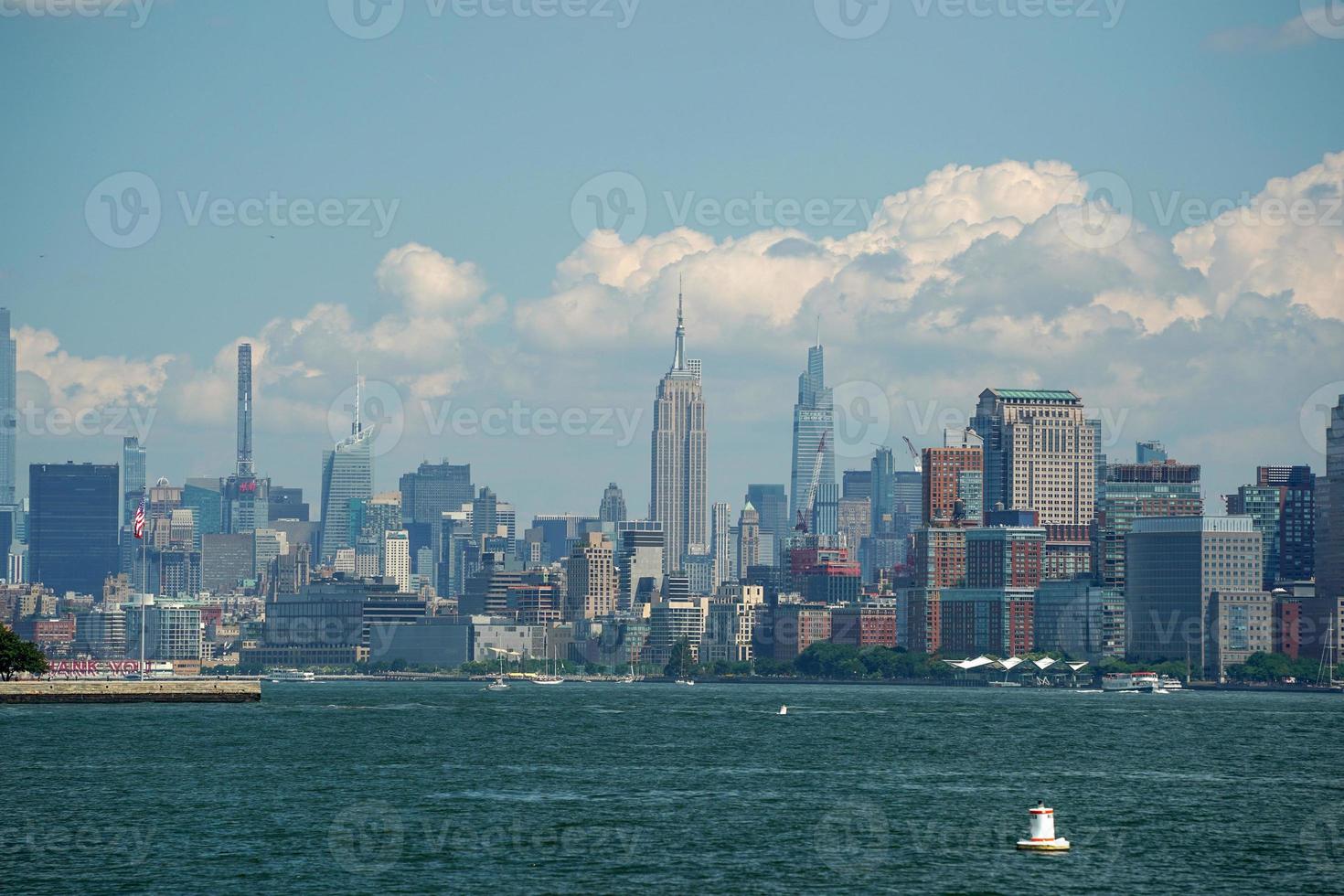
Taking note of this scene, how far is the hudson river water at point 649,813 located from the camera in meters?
78.2

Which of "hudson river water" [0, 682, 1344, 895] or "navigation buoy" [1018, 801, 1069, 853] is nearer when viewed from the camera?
"hudson river water" [0, 682, 1344, 895]

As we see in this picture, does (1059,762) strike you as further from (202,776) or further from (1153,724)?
(1153,724)

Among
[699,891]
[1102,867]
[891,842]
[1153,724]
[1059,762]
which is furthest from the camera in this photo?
[1153,724]

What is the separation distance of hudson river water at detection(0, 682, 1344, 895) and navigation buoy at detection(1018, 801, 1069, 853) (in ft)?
2.48

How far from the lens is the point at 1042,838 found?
83188 mm

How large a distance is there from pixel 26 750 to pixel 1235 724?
10738cm

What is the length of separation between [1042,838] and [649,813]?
2112cm

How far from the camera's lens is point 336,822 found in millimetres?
94188

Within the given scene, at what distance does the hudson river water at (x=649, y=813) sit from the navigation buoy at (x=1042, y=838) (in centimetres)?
76

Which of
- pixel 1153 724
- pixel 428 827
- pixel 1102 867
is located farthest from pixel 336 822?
pixel 1153 724

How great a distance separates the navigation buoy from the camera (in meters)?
82.9

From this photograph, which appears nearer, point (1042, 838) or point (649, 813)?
point (1042, 838)

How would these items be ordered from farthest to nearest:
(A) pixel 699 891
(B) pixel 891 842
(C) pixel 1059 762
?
(C) pixel 1059 762
(B) pixel 891 842
(A) pixel 699 891

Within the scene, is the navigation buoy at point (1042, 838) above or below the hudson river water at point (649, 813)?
above
